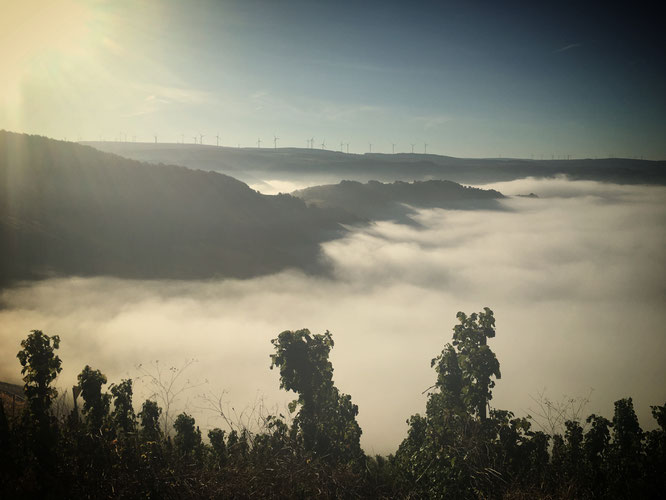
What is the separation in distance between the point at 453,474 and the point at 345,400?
15.2 m

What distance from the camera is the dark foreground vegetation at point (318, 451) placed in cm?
1340

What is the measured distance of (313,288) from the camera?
185 meters

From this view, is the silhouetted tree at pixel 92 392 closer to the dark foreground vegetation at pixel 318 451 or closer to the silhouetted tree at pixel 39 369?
the dark foreground vegetation at pixel 318 451

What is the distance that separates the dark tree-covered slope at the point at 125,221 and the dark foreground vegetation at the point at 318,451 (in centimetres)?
11690

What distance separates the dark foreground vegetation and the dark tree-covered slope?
11690cm

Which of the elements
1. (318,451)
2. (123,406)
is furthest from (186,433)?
(318,451)

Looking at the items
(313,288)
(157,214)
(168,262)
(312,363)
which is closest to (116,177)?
(157,214)

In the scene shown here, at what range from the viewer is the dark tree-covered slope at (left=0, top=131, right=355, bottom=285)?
12319cm

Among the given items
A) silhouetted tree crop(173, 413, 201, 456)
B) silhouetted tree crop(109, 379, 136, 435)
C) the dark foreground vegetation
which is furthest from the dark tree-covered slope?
the dark foreground vegetation

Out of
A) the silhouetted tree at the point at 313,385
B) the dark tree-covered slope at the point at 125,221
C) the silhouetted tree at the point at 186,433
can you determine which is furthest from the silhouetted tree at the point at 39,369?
the dark tree-covered slope at the point at 125,221

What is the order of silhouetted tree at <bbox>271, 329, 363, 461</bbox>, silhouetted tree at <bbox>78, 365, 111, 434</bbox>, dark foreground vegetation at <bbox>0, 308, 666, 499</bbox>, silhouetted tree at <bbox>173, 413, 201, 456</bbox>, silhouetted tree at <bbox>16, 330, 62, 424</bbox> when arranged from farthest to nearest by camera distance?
silhouetted tree at <bbox>173, 413, 201, 456</bbox>, silhouetted tree at <bbox>271, 329, 363, 461</bbox>, silhouetted tree at <bbox>78, 365, 111, 434</bbox>, silhouetted tree at <bbox>16, 330, 62, 424</bbox>, dark foreground vegetation at <bbox>0, 308, 666, 499</bbox>

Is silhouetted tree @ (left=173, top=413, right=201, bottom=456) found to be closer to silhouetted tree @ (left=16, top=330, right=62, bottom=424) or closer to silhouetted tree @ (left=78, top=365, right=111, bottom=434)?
silhouetted tree @ (left=78, top=365, right=111, bottom=434)

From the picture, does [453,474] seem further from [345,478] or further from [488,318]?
[488,318]

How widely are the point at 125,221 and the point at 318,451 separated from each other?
142171 mm
